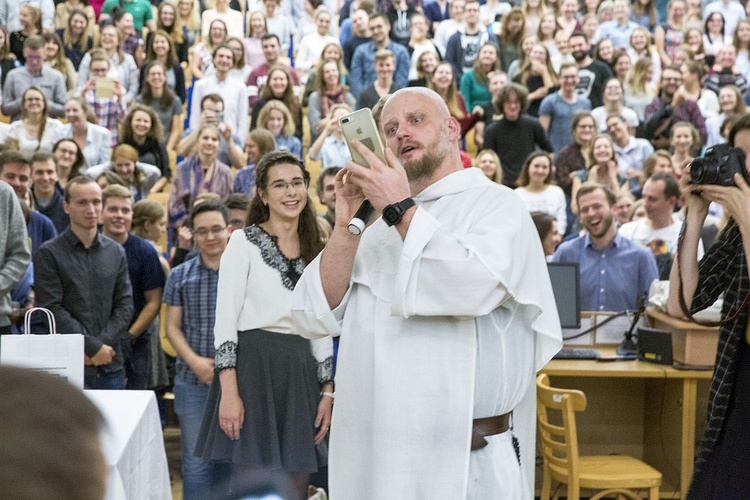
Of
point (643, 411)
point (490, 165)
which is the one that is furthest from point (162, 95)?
point (643, 411)

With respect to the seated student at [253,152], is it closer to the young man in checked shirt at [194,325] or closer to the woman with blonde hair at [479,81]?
the young man in checked shirt at [194,325]

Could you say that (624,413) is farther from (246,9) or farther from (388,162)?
(246,9)

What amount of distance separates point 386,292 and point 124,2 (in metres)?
11.0

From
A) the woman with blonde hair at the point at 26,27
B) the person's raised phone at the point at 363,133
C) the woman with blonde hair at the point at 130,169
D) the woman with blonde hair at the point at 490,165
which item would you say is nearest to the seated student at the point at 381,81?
the woman with blonde hair at the point at 490,165

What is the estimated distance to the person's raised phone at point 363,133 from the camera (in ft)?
8.41

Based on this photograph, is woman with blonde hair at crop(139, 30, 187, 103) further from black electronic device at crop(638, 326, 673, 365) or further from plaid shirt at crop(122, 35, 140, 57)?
black electronic device at crop(638, 326, 673, 365)

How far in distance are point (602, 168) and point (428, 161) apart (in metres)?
6.72

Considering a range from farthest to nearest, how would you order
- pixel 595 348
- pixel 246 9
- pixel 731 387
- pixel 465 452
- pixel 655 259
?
pixel 246 9
pixel 655 259
pixel 595 348
pixel 731 387
pixel 465 452

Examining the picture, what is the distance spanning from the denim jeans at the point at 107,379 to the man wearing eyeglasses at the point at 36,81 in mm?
5864

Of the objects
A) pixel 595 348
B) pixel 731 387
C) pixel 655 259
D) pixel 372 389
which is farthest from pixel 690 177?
pixel 655 259

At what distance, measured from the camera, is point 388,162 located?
8.47ft

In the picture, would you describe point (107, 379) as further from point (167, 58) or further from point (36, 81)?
point (167, 58)

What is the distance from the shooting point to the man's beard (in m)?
2.80

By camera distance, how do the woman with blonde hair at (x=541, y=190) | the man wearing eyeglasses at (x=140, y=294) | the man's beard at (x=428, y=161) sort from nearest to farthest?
the man's beard at (x=428, y=161) < the man wearing eyeglasses at (x=140, y=294) < the woman with blonde hair at (x=541, y=190)
